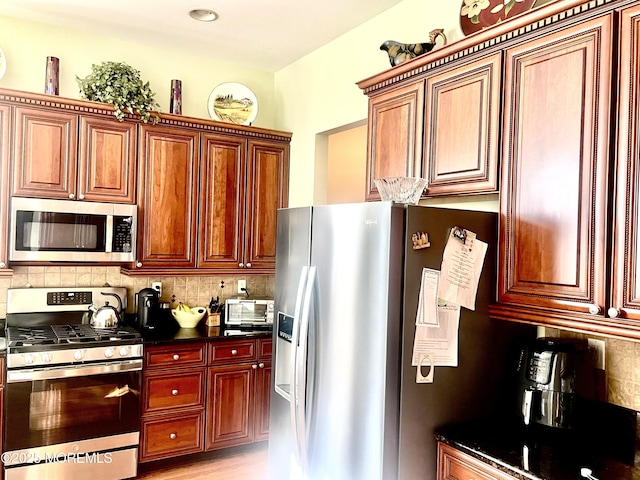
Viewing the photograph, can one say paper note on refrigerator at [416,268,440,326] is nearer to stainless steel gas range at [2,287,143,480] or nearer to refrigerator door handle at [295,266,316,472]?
refrigerator door handle at [295,266,316,472]

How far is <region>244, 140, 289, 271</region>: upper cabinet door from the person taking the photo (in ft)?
12.5

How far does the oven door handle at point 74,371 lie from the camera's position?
2787 millimetres

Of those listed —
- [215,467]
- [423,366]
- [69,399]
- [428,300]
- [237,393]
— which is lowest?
[215,467]

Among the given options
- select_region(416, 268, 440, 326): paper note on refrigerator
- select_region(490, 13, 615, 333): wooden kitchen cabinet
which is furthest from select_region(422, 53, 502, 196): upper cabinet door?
select_region(416, 268, 440, 326): paper note on refrigerator

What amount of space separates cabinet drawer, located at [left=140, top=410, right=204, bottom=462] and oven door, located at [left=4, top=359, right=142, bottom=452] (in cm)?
12

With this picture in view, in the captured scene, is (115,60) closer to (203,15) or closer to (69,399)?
(203,15)

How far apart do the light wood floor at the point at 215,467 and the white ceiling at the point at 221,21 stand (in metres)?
2.87

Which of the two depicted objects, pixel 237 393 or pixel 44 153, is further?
pixel 237 393

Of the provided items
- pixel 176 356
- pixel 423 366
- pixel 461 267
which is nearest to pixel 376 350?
pixel 423 366

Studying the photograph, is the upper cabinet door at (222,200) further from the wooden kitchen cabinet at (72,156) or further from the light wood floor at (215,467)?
the light wood floor at (215,467)

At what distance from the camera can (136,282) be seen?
147 inches

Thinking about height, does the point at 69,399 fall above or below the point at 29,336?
below

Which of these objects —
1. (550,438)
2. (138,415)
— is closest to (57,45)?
(138,415)

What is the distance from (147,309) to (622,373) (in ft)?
9.18
